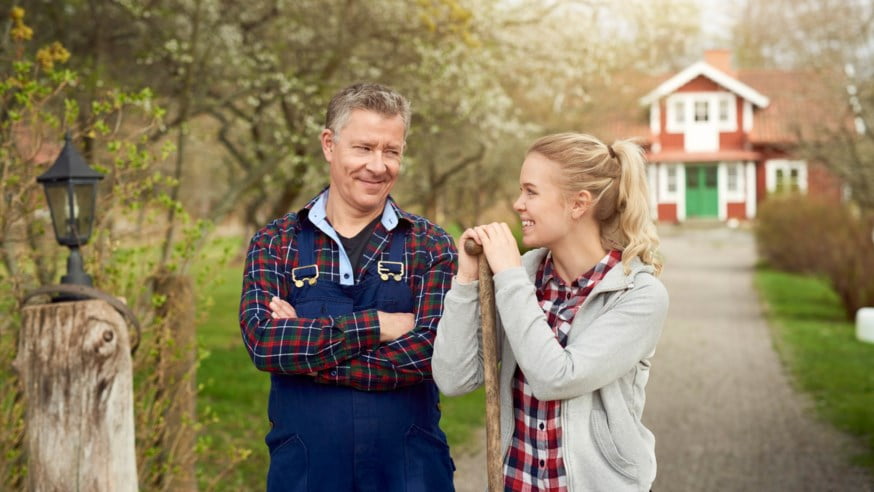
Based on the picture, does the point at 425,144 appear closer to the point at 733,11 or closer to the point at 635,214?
the point at 635,214

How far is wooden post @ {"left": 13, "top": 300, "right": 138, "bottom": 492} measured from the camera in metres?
3.50

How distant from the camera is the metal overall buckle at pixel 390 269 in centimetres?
322

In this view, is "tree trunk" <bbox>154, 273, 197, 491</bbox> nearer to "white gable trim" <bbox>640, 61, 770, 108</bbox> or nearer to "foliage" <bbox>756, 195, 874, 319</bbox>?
"foliage" <bbox>756, 195, 874, 319</bbox>

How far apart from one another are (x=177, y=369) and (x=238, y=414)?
12.9 feet

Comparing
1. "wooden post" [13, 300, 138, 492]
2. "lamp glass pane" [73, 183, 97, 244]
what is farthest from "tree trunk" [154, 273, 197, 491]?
"wooden post" [13, 300, 138, 492]

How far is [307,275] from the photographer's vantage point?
3203mm

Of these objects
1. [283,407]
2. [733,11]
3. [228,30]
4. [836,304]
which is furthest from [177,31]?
[733,11]

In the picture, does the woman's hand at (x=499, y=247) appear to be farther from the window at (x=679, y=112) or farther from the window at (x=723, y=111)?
the window at (x=723, y=111)

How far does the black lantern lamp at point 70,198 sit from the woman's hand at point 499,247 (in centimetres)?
234

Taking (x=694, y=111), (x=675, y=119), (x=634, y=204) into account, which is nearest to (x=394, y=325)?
(x=634, y=204)

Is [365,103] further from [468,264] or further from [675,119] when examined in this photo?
[675,119]

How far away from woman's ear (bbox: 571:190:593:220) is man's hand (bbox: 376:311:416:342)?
61cm

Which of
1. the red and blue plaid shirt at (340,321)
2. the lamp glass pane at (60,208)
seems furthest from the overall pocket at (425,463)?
the lamp glass pane at (60,208)

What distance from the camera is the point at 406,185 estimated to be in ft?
64.1
